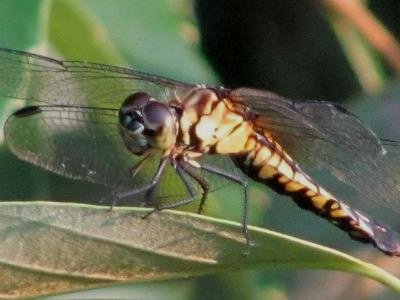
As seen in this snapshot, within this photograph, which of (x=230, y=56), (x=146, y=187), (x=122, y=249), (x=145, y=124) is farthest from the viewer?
(x=230, y=56)

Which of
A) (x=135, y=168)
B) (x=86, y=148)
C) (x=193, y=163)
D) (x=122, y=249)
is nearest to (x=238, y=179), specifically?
(x=193, y=163)

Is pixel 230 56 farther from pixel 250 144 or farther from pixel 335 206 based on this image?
pixel 335 206

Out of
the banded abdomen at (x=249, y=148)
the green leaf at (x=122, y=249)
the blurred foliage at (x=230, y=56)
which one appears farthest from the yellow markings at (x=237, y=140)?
the green leaf at (x=122, y=249)

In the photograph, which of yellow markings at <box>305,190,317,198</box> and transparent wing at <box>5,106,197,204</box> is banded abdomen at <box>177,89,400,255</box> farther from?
transparent wing at <box>5,106,197,204</box>

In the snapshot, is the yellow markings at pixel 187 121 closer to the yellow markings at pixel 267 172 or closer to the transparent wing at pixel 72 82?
the transparent wing at pixel 72 82

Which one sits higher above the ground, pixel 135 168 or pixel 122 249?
pixel 122 249

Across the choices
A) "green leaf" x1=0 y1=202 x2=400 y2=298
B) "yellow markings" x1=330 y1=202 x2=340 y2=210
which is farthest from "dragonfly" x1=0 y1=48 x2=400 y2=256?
Result: "green leaf" x1=0 y1=202 x2=400 y2=298

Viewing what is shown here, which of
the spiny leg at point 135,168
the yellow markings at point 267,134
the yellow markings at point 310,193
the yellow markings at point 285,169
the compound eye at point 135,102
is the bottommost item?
the spiny leg at point 135,168
